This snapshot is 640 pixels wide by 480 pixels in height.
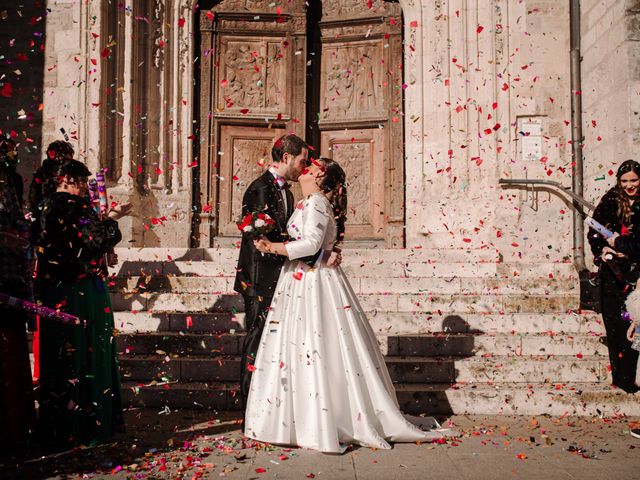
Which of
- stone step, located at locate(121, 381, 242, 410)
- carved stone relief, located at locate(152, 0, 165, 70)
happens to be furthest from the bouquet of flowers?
carved stone relief, located at locate(152, 0, 165, 70)

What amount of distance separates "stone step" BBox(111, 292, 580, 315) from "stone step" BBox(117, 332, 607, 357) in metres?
0.61

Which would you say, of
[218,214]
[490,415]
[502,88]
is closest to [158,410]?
[490,415]

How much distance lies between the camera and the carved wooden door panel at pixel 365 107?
9.84m

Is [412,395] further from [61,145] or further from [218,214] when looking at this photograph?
[218,214]

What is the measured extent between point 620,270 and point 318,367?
9.01 feet

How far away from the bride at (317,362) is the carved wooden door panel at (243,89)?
584cm

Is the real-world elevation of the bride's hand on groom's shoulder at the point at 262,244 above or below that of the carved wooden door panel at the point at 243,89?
below

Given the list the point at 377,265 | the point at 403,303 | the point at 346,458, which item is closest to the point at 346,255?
the point at 377,265

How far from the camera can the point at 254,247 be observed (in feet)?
14.6

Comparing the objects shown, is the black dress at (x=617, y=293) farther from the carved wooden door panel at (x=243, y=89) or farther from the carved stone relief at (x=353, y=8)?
the carved stone relief at (x=353, y=8)

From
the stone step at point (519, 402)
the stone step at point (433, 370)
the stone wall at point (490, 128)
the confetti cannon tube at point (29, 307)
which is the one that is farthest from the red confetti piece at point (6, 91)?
the stone step at point (519, 402)

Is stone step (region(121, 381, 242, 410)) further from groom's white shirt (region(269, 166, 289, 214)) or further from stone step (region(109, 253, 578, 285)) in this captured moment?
stone step (region(109, 253, 578, 285))

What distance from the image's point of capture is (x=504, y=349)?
586 cm

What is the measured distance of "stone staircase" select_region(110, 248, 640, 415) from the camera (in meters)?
5.20
